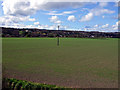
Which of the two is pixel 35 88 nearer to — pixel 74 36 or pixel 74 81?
pixel 74 81

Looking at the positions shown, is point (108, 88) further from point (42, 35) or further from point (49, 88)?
point (42, 35)

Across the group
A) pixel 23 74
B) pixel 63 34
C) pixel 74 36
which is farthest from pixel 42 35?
pixel 23 74

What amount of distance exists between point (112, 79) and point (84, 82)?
1573 millimetres

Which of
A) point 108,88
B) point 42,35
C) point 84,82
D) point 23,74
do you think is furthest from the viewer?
point 42,35

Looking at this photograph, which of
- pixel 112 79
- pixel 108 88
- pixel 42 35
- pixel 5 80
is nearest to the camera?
pixel 5 80

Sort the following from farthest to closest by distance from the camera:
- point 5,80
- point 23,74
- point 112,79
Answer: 1. point 23,74
2. point 112,79
3. point 5,80

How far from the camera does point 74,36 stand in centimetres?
7181

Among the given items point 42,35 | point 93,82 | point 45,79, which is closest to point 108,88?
point 93,82

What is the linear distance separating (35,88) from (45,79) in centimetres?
285

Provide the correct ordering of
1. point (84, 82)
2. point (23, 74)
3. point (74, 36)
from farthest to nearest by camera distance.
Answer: point (74, 36), point (23, 74), point (84, 82)

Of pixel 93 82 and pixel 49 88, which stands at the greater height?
pixel 49 88

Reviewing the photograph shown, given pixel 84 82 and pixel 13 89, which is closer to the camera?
pixel 13 89

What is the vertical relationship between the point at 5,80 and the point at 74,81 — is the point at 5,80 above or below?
above

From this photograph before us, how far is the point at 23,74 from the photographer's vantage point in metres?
7.58
